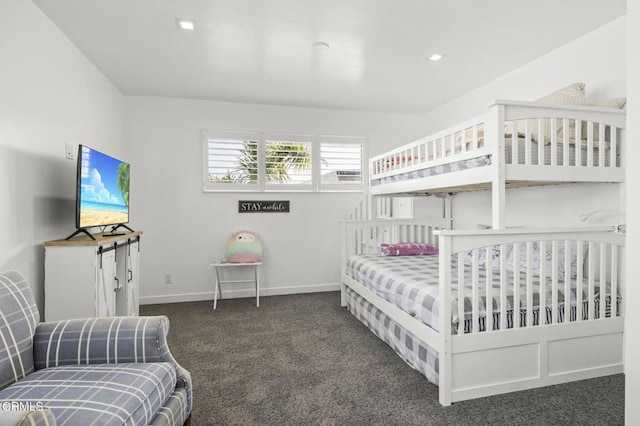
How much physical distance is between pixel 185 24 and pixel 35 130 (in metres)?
1.21

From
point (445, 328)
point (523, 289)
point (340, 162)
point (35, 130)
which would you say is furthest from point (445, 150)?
point (35, 130)

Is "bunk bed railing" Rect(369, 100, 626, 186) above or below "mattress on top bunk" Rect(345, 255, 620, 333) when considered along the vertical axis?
above

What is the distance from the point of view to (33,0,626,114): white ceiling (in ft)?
7.41

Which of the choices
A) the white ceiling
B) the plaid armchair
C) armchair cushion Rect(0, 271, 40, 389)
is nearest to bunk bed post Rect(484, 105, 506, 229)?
the white ceiling

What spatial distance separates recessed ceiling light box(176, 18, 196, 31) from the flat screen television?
1054mm

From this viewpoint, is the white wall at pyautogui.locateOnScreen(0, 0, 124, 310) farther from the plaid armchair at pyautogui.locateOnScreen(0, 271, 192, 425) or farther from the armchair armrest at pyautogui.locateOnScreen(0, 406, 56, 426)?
the armchair armrest at pyautogui.locateOnScreen(0, 406, 56, 426)

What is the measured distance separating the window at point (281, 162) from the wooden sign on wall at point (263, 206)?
0.55ft

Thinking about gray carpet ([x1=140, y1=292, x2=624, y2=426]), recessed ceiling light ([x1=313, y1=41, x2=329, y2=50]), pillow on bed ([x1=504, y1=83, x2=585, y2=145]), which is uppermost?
recessed ceiling light ([x1=313, y1=41, x2=329, y2=50])

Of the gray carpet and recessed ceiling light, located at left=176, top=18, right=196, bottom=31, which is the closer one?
the gray carpet

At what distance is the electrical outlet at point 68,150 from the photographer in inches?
105

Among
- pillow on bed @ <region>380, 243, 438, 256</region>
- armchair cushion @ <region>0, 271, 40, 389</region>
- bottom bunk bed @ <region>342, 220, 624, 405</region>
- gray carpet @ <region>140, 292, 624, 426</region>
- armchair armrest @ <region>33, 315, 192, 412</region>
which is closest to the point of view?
armchair cushion @ <region>0, 271, 40, 389</region>

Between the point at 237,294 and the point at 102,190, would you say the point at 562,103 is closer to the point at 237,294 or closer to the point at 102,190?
the point at 102,190

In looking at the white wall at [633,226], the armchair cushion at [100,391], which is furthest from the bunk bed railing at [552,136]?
the armchair cushion at [100,391]

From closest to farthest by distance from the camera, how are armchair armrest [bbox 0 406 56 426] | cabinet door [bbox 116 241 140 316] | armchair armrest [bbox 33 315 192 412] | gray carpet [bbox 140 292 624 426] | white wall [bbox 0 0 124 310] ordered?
armchair armrest [bbox 0 406 56 426] → armchair armrest [bbox 33 315 192 412] → gray carpet [bbox 140 292 624 426] → white wall [bbox 0 0 124 310] → cabinet door [bbox 116 241 140 316]
